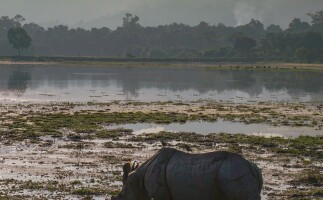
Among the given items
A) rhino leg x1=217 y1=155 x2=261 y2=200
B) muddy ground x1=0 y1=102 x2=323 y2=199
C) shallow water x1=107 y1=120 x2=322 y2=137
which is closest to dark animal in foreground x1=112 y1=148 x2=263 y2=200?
rhino leg x1=217 y1=155 x2=261 y2=200

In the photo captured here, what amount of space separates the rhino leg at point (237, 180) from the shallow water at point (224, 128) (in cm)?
2235

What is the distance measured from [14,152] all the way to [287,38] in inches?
6640

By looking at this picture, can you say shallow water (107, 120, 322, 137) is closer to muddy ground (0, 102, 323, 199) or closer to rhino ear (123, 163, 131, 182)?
muddy ground (0, 102, 323, 199)

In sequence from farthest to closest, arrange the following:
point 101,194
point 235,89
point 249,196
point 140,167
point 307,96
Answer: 1. point 235,89
2. point 307,96
3. point 101,194
4. point 140,167
5. point 249,196

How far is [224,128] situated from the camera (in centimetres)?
3800

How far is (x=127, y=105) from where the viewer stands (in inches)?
2140

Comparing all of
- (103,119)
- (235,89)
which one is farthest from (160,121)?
(235,89)

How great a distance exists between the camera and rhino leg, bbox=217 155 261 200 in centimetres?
1272

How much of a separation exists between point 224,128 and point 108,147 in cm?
1041

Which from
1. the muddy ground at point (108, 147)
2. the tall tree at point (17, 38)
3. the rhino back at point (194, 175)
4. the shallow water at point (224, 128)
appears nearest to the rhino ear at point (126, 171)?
the rhino back at point (194, 175)

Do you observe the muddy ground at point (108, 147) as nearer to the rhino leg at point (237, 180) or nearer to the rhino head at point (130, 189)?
the rhino head at point (130, 189)

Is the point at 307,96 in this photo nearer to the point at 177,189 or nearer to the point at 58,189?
the point at 58,189

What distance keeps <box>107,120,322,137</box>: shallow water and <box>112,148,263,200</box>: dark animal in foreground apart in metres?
20.7

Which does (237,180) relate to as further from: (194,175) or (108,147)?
(108,147)
